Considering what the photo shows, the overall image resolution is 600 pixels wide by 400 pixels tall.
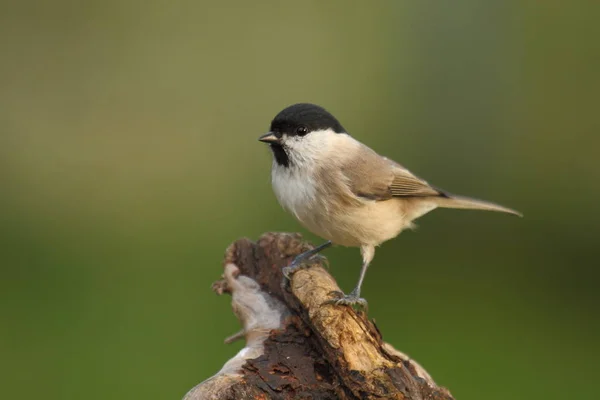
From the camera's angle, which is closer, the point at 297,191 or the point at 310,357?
the point at 310,357

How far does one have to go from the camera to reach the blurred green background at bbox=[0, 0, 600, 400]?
17.1 feet

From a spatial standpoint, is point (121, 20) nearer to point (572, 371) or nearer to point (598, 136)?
point (598, 136)

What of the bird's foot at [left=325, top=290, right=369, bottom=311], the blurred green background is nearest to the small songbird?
the bird's foot at [left=325, top=290, right=369, bottom=311]

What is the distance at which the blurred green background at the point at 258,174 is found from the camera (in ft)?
17.1

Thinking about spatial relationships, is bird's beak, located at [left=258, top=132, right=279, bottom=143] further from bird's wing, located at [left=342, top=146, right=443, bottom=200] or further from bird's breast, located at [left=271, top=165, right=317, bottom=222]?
bird's wing, located at [left=342, top=146, right=443, bottom=200]

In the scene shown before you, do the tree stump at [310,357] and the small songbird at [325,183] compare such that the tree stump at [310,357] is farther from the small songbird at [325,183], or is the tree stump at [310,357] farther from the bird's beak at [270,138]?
the bird's beak at [270,138]

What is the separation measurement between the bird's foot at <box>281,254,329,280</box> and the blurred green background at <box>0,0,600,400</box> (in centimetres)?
152

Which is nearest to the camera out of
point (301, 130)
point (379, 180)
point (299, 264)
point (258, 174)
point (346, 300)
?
point (346, 300)

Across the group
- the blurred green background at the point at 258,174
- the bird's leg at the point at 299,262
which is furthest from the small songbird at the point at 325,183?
the blurred green background at the point at 258,174

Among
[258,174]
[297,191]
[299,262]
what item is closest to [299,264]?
[299,262]

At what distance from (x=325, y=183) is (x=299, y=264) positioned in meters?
0.38

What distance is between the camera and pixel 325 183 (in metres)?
3.39

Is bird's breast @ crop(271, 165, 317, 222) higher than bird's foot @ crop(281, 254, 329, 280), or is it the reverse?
bird's breast @ crop(271, 165, 317, 222)

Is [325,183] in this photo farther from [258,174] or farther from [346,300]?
[258,174]
